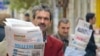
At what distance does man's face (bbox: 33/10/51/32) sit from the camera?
3.46 m

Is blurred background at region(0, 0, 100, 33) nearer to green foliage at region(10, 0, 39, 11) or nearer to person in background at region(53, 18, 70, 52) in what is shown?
green foliage at region(10, 0, 39, 11)

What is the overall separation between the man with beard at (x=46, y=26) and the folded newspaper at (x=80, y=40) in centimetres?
176

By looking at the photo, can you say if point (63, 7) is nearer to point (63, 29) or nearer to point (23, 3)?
point (23, 3)

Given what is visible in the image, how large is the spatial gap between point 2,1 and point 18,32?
1957cm

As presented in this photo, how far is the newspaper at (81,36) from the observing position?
17.8 ft

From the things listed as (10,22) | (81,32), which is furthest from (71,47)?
(10,22)

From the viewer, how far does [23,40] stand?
304 centimetres

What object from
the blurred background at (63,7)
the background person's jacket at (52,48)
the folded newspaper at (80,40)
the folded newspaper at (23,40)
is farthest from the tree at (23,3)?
the folded newspaper at (23,40)

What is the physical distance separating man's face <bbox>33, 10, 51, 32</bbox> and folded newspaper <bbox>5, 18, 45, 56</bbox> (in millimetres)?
320

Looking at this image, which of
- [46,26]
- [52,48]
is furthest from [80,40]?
[46,26]

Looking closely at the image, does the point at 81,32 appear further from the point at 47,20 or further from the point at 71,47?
the point at 47,20

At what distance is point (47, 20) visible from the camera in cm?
358

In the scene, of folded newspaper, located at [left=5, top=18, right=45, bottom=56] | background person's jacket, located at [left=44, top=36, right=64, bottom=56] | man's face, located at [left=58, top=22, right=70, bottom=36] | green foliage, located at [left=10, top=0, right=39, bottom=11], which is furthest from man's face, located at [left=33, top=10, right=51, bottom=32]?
green foliage, located at [left=10, top=0, right=39, bottom=11]

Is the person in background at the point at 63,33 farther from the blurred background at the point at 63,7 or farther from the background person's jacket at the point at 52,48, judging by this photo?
the blurred background at the point at 63,7
